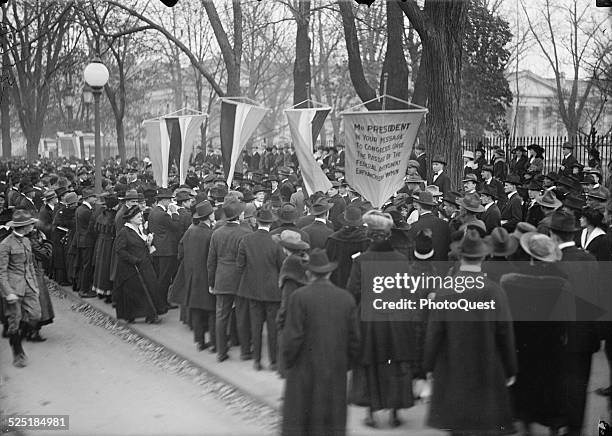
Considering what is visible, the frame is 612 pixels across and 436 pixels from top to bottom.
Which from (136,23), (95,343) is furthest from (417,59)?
(95,343)

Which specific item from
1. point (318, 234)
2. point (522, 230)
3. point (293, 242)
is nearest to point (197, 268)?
point (318, 234)

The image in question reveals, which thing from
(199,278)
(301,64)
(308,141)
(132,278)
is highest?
(301,64)

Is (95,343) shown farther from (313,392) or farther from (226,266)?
(313,392)

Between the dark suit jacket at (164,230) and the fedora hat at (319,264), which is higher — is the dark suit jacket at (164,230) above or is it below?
below

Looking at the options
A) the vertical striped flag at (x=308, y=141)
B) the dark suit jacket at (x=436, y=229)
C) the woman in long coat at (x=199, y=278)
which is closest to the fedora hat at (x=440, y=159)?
the vertical striped flag at (x=308, y=141)

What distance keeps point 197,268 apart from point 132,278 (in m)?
1.89

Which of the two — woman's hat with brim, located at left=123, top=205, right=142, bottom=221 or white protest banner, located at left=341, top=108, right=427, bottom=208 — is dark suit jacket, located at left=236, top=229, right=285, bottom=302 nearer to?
woman's hat with brim, located at left=123, top=205, right=142, bottom=221

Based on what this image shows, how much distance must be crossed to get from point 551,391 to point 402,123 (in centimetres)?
591

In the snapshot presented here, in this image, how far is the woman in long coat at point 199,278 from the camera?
9.99m

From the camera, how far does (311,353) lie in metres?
6.19

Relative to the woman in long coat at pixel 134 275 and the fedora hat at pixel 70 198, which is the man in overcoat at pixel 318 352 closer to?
the woman in long coat at pixel 134 275

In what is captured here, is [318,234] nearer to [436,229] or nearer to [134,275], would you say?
[436,229]

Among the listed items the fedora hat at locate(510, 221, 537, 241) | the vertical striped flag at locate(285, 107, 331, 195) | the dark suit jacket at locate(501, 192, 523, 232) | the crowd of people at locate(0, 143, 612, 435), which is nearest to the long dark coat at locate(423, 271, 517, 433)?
the crowd of people at locate(0, 143, 612, 435)

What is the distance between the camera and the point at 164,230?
39.5 ft
